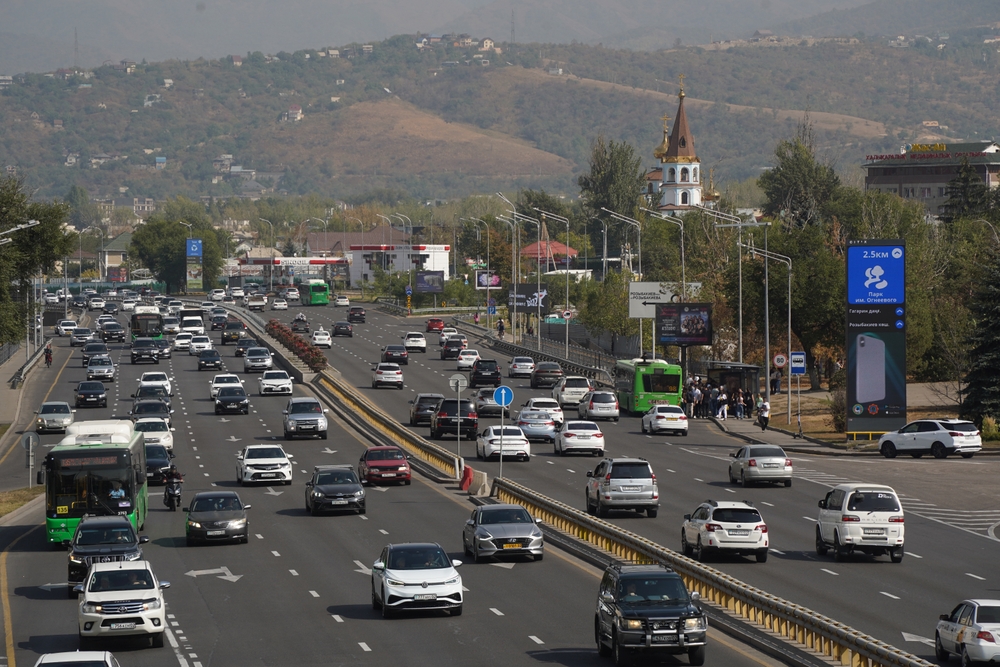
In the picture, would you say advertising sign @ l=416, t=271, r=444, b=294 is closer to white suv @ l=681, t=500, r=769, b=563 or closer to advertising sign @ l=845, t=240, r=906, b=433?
advertising sign @ l=845, t=240, r=906, b=433

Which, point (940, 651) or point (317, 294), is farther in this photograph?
point (317, 294)

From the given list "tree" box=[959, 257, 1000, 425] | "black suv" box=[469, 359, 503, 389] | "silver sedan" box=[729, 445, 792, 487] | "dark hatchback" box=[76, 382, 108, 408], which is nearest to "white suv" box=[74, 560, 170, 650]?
"silver sedan" box=[729, 445, 792, 487]

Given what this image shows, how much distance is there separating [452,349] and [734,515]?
65599mm

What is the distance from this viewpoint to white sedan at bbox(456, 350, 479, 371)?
287ft

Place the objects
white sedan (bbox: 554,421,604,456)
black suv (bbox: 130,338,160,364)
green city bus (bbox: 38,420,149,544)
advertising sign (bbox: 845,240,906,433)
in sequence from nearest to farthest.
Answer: green city bus (bbox: 38,420,149,544), white sedan (bbox: 554,421,604,456), advertising sign (bbox: 845,240,906,433), black suv (bbox: 130,338,160,364)

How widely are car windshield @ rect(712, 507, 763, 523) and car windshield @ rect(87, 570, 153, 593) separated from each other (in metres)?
12.3

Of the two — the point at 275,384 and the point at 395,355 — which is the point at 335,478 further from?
the point at 395,355

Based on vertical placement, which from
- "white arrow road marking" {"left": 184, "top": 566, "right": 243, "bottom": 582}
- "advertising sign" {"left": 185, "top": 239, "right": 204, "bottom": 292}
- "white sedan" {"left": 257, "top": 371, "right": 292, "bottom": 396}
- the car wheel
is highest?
"advertising sign" {"left": 185, "top": 239, "right": 204, "bottom": 292}

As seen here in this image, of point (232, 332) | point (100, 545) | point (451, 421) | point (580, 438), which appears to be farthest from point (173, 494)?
point (232, 332)

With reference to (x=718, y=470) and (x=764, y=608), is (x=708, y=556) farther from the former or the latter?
(x=718, y=470)

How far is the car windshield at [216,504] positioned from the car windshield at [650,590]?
15335 mm

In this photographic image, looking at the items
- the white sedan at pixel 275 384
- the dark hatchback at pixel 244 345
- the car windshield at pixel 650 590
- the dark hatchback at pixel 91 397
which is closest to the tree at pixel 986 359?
the white sedan at pixel 275 384

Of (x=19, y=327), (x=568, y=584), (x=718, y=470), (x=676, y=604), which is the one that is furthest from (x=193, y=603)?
(x=19, y=327)

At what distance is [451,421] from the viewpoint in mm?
57938
